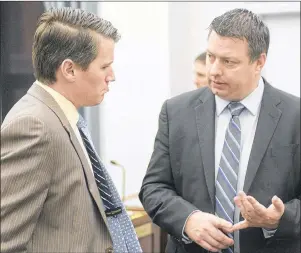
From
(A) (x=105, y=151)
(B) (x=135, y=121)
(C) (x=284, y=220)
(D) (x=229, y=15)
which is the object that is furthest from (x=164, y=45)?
(C) (x=284, y=220)

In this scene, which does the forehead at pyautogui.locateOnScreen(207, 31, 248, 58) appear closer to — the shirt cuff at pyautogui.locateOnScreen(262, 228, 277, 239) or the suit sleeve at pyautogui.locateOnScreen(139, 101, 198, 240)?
the suit sleeve at pyautogui.locateOnScreen(139, 101, 198, 240)

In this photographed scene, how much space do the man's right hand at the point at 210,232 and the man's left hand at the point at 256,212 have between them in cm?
4

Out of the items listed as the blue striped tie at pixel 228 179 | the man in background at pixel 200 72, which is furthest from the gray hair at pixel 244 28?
the man in background at pixel 200 72

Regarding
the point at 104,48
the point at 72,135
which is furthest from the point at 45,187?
the point at 104,48

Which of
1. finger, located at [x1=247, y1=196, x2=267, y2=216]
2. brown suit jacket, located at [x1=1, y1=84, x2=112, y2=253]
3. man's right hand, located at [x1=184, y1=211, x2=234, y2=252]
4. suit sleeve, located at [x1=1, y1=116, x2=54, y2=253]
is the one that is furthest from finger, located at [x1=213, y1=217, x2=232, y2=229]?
suit sleeve, located at [x1=1, y1=116, x2=54, y2=253]

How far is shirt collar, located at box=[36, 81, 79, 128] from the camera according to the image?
67.8 inches

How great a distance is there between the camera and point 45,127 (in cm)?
157

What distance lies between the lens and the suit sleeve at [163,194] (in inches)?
79.9

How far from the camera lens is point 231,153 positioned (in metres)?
2.06

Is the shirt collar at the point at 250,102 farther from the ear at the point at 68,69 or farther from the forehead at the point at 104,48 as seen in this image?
the ear at the point at 68,69

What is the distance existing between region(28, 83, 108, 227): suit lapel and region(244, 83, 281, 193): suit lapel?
57 cm

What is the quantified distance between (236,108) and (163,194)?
1.29 feet

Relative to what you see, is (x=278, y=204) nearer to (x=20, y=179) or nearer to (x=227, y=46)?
(x=227, y=46)

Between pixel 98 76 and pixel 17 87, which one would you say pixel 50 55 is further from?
pixel 17 87
